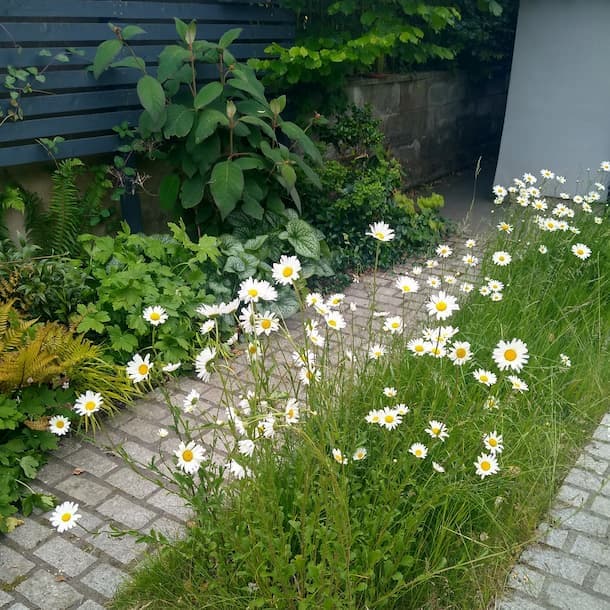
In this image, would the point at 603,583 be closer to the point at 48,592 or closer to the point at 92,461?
the point at 48,592

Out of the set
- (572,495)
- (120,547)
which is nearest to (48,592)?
(120,547)

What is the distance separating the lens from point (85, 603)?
2166 mm

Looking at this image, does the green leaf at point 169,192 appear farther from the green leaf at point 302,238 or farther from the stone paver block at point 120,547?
the stone paver block at point 120,547

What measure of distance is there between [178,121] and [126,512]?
2.41 meters

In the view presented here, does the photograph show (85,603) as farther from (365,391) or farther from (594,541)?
(594,541)

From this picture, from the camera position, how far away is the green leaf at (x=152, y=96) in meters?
3.88

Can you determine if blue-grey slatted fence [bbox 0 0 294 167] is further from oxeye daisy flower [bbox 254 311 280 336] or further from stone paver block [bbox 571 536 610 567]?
stone paver block [bbox 571 536 610 567]

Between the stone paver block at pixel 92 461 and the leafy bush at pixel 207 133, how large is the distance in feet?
5.59

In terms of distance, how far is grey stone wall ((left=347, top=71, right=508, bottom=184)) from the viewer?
652cm

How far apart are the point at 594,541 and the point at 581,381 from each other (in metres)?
0.89

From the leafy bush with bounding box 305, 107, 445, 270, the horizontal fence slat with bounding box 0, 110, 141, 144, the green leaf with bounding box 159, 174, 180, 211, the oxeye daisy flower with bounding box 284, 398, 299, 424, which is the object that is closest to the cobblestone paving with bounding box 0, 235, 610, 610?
the oxeye daisy flower with bounding box 284, 398, 299, 424

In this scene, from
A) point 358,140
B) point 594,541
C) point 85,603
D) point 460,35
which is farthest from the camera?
point 460,35

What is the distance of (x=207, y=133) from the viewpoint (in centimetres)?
395

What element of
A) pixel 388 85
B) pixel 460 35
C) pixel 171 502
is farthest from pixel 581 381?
pixel 460 35
